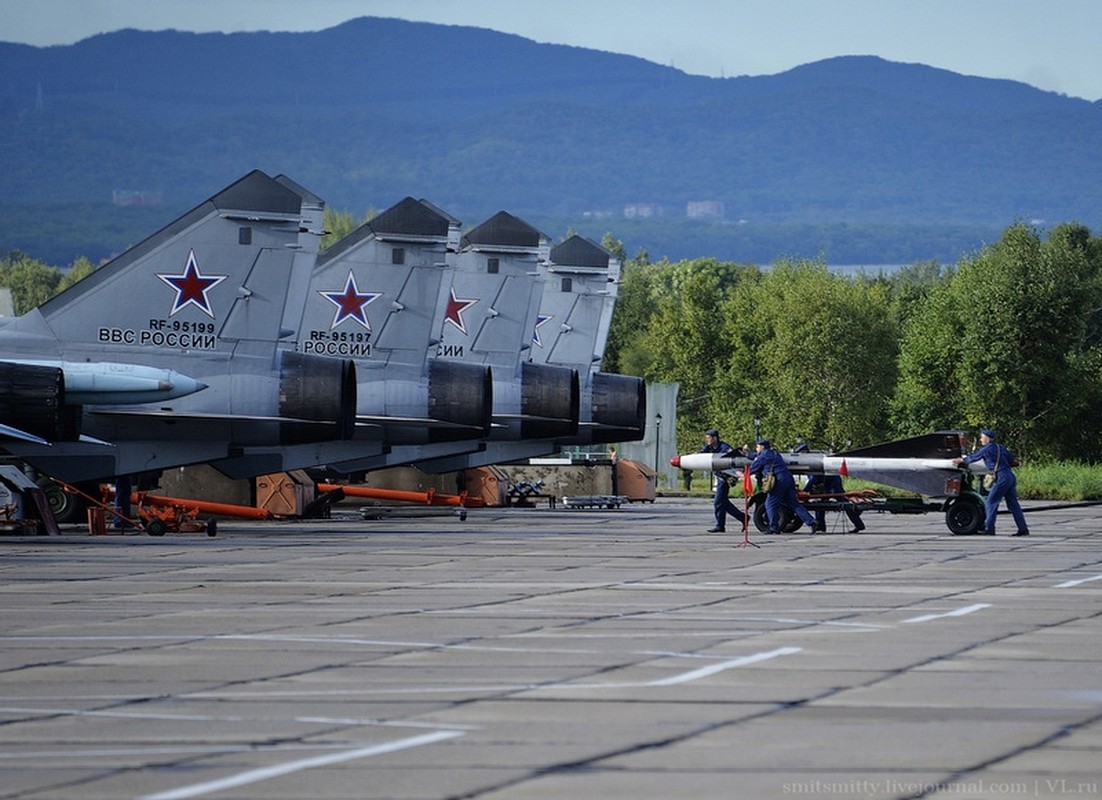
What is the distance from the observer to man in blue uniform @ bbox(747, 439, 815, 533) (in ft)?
103

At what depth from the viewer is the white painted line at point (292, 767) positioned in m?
8.97

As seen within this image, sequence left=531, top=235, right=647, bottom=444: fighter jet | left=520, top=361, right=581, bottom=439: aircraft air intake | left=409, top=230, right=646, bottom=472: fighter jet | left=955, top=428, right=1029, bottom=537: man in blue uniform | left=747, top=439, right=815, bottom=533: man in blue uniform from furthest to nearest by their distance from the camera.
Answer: left=531, top=235, right=647, bottom=444: fighter jet → left=409, top=230, right=646, bottom=472: fighter jet → left=520, top=361, right=581, bottom=439: aircraft air intake → left=747, top=439, right=815, bottom=533: man in blue uniform → left=955, top=428, right=1029, bottom=537: man in blue uniform

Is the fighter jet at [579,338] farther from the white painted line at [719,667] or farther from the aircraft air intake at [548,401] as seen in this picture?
the white painted line at [719,667]

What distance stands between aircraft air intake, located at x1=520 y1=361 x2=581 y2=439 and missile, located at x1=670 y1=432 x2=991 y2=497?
25.6 feet

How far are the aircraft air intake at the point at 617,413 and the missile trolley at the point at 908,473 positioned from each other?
10.7 metres

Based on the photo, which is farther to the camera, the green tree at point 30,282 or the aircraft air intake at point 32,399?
the green tree at point 30,282

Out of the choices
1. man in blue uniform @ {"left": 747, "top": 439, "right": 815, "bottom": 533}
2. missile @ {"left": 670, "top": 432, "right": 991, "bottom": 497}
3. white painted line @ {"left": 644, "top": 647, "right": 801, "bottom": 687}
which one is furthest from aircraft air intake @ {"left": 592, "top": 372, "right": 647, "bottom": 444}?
white painted line @ {"left": 644, "top": 647, "right": 801, "bottom": 687}

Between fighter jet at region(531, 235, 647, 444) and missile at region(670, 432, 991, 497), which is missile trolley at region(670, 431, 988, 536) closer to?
missile at region(670, 432, 991, 497)

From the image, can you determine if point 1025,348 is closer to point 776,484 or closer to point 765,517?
point 765,517

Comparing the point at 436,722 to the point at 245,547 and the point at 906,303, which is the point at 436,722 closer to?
the point at 245,547

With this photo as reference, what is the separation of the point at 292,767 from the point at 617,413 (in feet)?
117

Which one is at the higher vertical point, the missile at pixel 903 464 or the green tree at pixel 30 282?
the green tree at pixel 30 282

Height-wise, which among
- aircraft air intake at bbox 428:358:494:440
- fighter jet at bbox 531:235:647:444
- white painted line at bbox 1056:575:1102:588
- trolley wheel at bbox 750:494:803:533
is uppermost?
fighter jet at bbox 531:235:647:444

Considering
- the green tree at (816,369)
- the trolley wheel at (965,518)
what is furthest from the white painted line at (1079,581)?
the green tree at (816,369)
